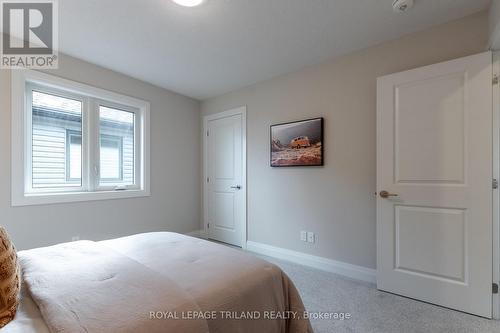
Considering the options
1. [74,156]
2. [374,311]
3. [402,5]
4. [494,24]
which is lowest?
[374,311]

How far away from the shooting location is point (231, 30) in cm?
217

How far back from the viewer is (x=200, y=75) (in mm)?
3105

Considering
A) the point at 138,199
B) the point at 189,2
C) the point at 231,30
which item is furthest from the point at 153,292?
the point at 138,199

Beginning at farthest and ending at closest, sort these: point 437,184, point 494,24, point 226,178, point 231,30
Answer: point 226,178
point 231,30
point 437,184
point 494,24

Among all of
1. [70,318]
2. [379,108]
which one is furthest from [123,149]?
[379,108]

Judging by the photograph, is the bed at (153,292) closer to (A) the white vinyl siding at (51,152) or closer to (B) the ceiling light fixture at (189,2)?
(A) the white vinyl siding at (51,152)

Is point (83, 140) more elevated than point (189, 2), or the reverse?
point (189, 2)

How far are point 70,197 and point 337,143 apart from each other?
299 centimetres

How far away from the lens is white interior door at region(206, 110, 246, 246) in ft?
11.7

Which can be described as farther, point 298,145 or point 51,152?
point 298,145

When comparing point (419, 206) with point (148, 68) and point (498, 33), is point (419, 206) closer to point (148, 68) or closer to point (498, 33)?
point (498, 33)

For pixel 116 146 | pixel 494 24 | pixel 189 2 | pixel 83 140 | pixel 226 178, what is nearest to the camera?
pixel 494 24

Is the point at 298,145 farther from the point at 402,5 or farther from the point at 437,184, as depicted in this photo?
the point at 402,5

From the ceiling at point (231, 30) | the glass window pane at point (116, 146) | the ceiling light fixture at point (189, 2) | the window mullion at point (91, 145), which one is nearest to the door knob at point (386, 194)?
the ceiling at point (231, 30)
